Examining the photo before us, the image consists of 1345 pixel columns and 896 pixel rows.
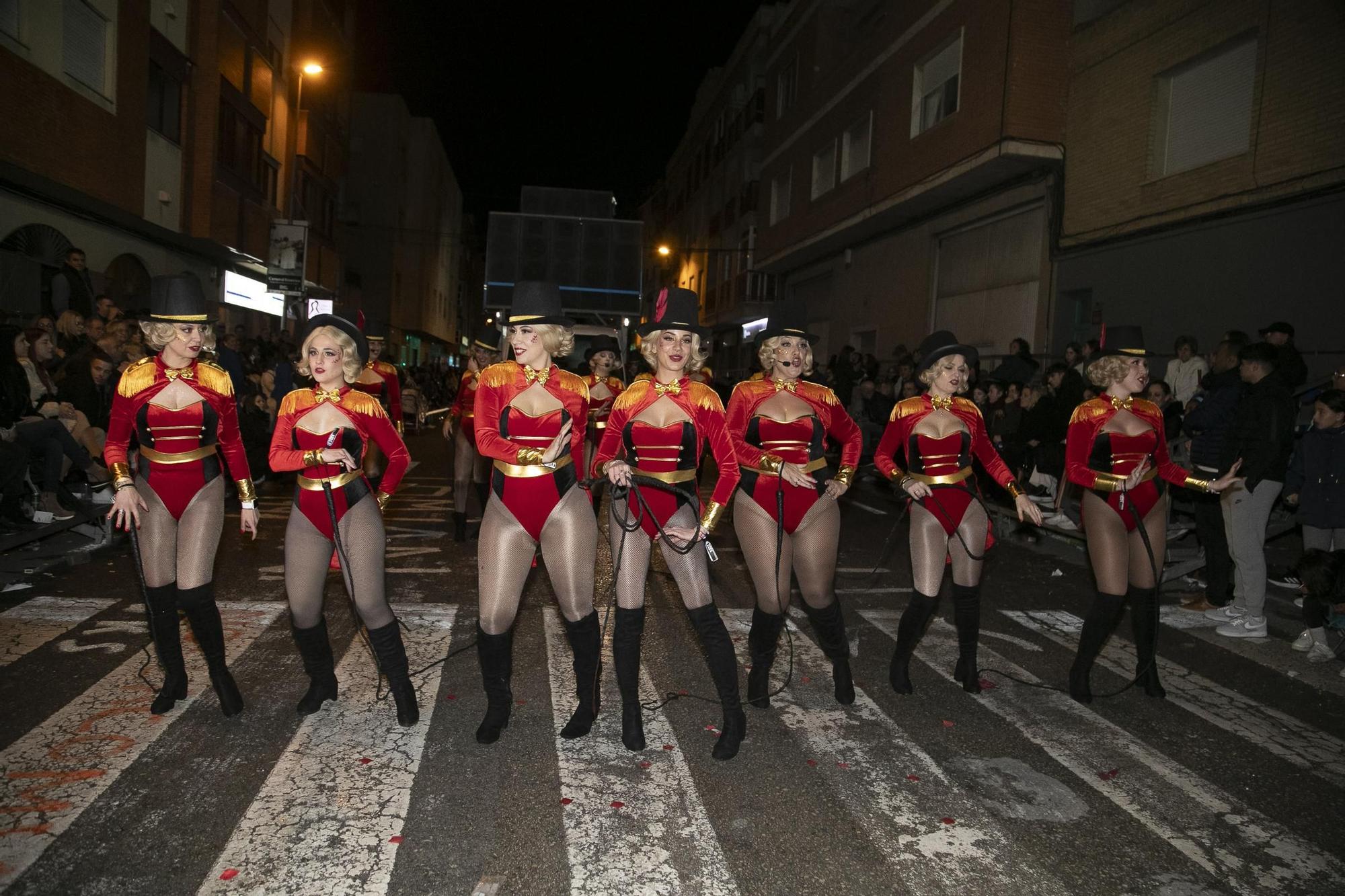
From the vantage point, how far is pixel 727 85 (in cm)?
4622

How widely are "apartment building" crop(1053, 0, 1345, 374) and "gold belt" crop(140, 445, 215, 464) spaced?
12869mm

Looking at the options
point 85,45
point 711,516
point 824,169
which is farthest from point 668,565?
point 824,169

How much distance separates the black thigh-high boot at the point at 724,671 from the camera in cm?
459

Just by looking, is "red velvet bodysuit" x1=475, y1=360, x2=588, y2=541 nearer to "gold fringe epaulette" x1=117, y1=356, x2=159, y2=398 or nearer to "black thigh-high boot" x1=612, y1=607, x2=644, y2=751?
"black thigh-high boot" x1=612, y1=607, x2=644, y2=751

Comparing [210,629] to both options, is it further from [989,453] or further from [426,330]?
[426,330]

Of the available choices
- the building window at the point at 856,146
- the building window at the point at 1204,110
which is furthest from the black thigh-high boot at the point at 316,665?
the building window at the point at 856,146

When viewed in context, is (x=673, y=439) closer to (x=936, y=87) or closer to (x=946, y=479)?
(x=946, y=479)

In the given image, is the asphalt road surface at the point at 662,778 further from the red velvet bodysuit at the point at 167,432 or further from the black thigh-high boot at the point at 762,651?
the red velvet bodysuit at the point at 167,432

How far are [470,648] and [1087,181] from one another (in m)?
15.6

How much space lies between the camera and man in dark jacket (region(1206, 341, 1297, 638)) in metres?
7.31

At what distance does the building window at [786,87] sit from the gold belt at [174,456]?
30.0 metres

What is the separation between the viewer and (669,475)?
4684 mm

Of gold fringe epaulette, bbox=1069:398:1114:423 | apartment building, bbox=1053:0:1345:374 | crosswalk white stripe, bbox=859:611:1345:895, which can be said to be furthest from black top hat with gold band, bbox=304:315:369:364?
apartment building, bbox=1053:0:1345:374

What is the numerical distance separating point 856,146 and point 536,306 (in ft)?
78.6
